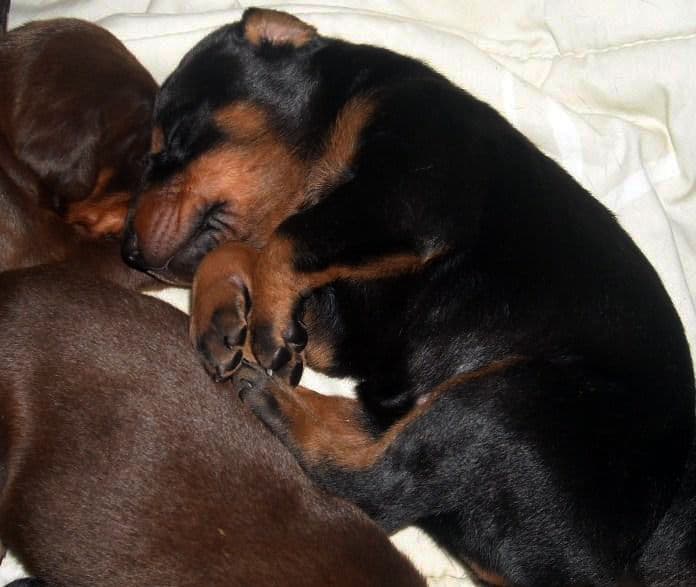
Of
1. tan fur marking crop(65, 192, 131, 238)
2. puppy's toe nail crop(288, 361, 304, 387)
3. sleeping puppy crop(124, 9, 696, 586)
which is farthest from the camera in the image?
tan fur marking crop(65, 192, 131, 238)

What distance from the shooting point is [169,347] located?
257cm

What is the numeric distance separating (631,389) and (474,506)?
50 cm

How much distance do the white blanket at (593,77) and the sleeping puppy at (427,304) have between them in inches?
20.2

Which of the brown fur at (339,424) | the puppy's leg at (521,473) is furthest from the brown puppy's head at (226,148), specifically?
the puppy's leg at (521,473)

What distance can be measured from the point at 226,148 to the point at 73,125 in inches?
20.9

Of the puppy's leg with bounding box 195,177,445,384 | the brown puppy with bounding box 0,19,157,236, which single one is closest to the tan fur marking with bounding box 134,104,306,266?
the puppy's leg with bounding box 195,177,445,384

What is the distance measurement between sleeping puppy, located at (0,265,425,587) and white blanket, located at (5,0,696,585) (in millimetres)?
769

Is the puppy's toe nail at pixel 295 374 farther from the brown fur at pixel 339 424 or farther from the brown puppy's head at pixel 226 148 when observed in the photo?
the brown puppy's head at pixel 226 148

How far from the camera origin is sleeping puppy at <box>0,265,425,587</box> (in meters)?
2.37

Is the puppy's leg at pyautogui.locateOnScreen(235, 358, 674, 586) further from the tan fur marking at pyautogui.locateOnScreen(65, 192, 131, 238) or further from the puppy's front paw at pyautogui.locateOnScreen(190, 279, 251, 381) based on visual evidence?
the tan fur marking at pyautogui.locateOnScreen(65, 192, 131, 238)

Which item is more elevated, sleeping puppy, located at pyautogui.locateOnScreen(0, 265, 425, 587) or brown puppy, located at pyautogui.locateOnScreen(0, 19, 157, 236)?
brown puppy, located at pyautogui.locateOnScreen(0, 19, 157, 236)

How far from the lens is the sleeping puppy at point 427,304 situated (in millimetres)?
2479

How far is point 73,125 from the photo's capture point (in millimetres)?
2994

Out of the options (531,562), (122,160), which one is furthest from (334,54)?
(531,562)
